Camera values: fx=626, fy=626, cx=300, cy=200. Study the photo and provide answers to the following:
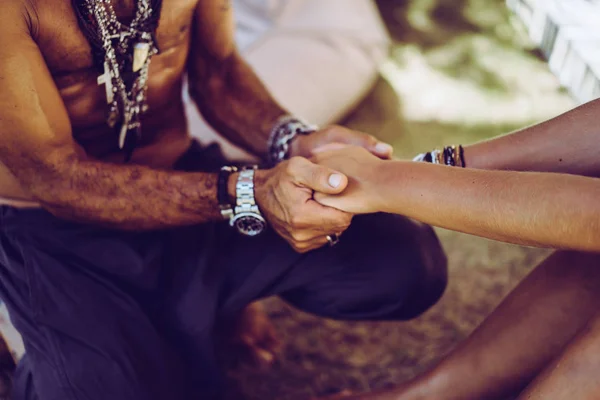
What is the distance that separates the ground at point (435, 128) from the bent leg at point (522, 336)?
363mm

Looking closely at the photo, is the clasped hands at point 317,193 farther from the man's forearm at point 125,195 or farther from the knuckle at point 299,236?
the man's forearm at point 125,195

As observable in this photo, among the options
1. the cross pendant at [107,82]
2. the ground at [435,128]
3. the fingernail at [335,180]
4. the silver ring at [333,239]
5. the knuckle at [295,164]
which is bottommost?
the ground at [435,128]

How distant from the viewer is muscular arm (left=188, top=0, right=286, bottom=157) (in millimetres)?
1271

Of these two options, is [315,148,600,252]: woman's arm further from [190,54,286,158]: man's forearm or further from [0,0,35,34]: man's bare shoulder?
[0,0,35,34]: man's bare shoulder

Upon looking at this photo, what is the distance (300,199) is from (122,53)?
37cm

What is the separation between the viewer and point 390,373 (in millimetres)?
1415

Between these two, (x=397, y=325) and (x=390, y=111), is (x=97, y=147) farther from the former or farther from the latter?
(x=390, y=111)

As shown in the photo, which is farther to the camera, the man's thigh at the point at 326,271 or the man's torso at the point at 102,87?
the man's thigh at the point at 326,271

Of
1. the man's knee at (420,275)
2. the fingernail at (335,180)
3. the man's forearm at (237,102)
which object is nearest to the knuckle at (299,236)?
the fingernail at (335,180)

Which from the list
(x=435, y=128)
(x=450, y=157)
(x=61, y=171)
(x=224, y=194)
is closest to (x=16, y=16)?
(x=61, y=171)

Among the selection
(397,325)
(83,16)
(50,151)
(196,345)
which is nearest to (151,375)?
(196,345)

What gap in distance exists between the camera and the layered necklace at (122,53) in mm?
955

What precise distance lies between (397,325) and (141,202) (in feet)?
2.50

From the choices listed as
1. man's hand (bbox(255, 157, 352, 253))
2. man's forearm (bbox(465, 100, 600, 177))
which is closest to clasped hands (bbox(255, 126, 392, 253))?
man's hand (bbox(255, 157, 352, 253))
